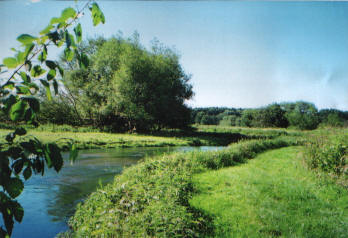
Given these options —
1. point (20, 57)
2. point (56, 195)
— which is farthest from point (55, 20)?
point (56, 195)

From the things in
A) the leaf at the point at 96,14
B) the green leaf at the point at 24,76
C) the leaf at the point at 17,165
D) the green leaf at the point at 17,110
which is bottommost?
the leaf at the point at 17,165

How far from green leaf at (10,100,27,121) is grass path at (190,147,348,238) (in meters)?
4.40

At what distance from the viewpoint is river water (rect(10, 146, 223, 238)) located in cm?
605

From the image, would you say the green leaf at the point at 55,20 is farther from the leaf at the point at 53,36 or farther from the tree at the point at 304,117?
the tree at the point at 304,117

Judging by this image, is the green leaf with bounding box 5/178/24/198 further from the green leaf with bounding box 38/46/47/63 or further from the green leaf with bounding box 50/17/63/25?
the green leaf with bounding box 50/17/63/25

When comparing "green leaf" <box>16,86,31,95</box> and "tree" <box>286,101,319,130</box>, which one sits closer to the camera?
"green leaf" <box>16,86,31,95</box>

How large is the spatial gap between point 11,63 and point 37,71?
17 centimetres

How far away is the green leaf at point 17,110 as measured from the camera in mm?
1345

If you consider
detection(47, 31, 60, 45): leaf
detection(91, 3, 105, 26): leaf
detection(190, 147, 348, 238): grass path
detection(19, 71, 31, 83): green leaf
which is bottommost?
detection(190, 147, 348, 238): grass path

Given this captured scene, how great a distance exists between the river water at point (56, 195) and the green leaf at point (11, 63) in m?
5.26

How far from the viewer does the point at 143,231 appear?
432 centimetres

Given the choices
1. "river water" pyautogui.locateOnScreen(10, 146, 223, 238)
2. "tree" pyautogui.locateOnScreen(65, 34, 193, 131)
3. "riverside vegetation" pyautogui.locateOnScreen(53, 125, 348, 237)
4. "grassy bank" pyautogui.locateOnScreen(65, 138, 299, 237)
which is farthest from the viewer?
"tree" pyautogui.locateOnScreen(65, 34, 193, 131)

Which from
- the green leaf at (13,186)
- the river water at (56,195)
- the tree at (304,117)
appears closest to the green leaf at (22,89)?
the green leaf at (13,186)

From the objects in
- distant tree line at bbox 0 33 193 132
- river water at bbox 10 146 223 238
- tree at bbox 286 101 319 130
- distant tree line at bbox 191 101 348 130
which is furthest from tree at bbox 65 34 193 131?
tree at bbox 286 101 319 130
